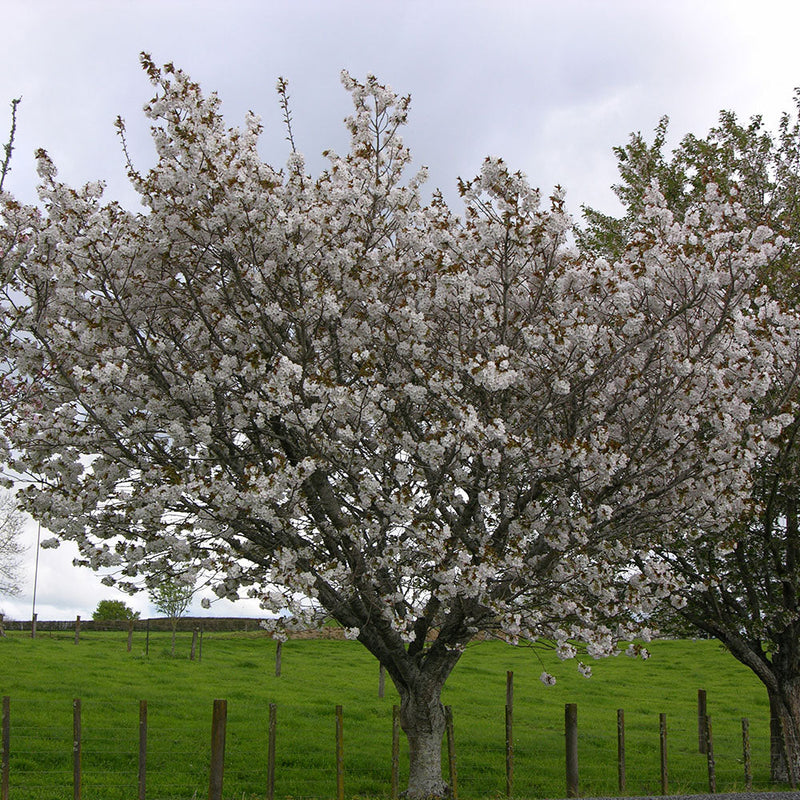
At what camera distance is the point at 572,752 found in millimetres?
18125

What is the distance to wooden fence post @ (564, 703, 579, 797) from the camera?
17859 millimetres

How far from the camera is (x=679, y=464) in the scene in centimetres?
1584

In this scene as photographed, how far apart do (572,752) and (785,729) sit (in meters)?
6.77

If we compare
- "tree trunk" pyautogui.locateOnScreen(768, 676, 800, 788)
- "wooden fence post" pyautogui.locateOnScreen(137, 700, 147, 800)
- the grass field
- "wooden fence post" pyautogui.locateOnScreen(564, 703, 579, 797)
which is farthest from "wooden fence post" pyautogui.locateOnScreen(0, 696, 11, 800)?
"tree trunk" pyautogui.locateOnScreen(768, 676, 800, 788)

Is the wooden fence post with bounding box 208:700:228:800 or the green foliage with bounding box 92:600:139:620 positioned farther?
the green foliage with bounding box 92:600:139:620

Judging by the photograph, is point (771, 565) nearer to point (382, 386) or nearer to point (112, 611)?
point (382, 386)

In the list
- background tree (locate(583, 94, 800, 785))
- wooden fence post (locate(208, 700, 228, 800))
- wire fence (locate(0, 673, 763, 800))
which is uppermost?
background tree (locate(583, 94, 800, 785))

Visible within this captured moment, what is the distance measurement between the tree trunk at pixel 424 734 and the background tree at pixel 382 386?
5 cm

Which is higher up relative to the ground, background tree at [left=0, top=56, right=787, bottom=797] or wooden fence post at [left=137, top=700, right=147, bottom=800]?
background tree at [left=0, top=56, right=787, bottom=797]

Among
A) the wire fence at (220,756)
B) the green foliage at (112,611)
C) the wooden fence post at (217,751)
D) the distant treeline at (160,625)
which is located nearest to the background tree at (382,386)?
the wooden fence post at (217,751)

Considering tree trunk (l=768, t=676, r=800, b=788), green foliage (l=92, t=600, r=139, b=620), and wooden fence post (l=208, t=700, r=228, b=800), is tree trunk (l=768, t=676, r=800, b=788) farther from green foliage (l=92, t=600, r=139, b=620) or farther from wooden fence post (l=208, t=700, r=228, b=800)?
green foliage (l=92, t=600, r=139, b=620)

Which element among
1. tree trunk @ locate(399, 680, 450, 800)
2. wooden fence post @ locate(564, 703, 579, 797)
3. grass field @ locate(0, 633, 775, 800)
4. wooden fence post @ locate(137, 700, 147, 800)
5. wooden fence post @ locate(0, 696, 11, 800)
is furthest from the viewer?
grass field @ locate(0, 633, 775, 800)

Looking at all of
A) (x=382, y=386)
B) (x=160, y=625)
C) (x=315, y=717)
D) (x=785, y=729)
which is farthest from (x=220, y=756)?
(x=160, y=625)

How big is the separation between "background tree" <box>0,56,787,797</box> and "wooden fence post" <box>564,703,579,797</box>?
10.3 ft
